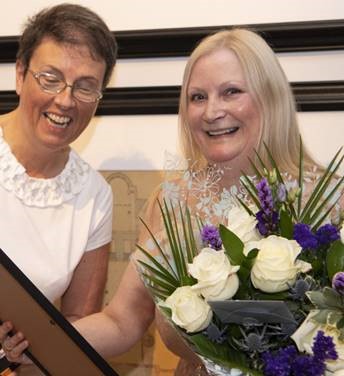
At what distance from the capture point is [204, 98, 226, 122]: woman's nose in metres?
1.51

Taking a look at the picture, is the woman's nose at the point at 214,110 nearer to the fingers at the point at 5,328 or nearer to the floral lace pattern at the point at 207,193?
the floral lace pattern at the point at 207,193

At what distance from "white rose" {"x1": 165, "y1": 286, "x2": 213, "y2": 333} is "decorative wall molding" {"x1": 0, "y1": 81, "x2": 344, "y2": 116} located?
3.45 feet

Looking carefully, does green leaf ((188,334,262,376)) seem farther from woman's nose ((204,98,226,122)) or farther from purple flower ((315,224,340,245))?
woman's nose ((204,98,226,122))

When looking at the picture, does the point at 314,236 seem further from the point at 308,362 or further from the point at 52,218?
the point at 52,218

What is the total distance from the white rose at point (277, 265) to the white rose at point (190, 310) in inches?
2.8

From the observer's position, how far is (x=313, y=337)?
0.81 metres

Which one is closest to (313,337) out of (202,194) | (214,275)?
(214,275)

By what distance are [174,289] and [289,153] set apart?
2.28 feet

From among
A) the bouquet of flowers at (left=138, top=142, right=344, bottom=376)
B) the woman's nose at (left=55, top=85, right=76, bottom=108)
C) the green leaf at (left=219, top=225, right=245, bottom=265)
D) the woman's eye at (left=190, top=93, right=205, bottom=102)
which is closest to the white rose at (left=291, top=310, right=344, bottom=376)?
the bouquet of flowers at (left=138, top=142, right=344, bottom=376)

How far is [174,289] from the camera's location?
0.94 metres

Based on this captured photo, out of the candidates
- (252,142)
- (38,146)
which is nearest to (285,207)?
(252,142)

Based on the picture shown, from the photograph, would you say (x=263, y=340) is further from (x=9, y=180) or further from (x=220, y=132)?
(x=9, y=180)

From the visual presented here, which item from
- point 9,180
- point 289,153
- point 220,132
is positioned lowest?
point 289,153

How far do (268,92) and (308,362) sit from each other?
0.85 m
